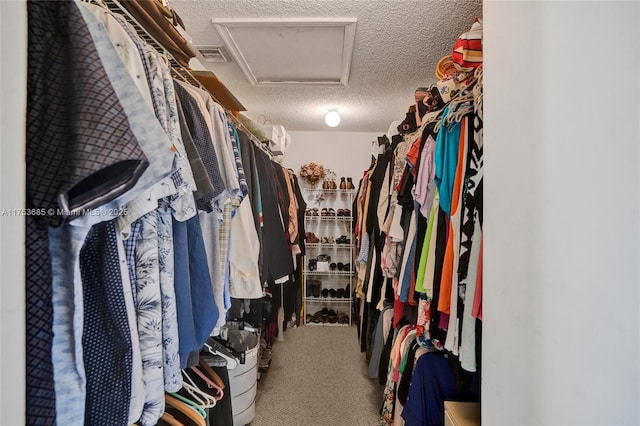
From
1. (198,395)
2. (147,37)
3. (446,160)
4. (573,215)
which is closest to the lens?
(573,215)

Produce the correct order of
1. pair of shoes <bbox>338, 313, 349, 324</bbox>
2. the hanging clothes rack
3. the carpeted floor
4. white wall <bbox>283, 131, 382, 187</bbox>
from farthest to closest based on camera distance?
1. white wall <bbox>283, 131, 382, 187</bbox>
2. pair of shoes <bbox>338, 313, 349, 324</bbox>
3. the carpeted floor
4. the hanging clothes rack

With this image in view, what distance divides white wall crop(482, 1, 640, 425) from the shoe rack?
9.74ft

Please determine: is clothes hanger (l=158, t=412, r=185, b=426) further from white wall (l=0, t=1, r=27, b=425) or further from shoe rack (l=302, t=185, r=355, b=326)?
shoe rack (l=302, t=185, r=355, b=326)

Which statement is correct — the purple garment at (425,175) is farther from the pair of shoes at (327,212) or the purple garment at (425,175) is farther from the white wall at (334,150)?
the white wall at (334,150)

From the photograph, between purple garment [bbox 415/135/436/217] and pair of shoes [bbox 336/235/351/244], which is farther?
pair of shoes [bbox 336/235/351/244]

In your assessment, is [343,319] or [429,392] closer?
[429,392]

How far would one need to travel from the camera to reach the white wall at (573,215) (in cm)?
48

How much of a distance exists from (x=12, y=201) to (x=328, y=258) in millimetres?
3351

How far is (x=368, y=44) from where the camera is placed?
1717mm

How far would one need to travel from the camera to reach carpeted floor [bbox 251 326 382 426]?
188 centimetres

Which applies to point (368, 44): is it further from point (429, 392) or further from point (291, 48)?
point (429, 392)

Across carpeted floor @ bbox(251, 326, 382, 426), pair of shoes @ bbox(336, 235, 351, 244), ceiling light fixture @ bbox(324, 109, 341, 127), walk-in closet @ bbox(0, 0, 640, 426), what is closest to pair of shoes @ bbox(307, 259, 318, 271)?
pair of shoes @ bbox(336, 235, 351, 244)

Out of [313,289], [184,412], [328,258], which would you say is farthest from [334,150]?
[184,412]

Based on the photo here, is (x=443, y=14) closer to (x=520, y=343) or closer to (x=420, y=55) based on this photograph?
(x=420, y=55)
